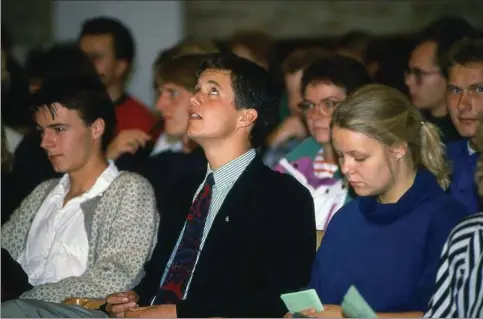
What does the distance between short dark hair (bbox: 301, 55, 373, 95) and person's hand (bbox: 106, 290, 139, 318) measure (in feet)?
4.18

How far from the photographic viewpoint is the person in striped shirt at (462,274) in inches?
125

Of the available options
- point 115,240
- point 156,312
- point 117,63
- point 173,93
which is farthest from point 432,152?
point 117,63

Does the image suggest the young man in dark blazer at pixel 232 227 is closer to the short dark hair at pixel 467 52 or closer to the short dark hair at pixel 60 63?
the short dark hair at pixel 467 52

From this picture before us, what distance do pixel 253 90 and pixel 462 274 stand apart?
1.19 m

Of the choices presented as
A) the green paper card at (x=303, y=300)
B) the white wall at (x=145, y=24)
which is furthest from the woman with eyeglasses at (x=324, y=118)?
the white wall at (x=145, y=24)

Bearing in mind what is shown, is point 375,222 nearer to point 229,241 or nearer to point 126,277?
point 229,241

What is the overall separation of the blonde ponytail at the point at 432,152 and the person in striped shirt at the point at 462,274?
0.40 metres

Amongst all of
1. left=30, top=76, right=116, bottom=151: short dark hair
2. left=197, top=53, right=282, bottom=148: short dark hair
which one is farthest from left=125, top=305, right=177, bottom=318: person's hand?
left=30, top=76, right=116, bottom=151: short dark hair

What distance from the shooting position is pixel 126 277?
4145 mm

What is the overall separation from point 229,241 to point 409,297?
2.26ft

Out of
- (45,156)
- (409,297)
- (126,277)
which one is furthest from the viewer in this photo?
(45,156)

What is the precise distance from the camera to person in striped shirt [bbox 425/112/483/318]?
3178 mm

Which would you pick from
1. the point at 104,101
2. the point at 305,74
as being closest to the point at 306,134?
the point at 305,74

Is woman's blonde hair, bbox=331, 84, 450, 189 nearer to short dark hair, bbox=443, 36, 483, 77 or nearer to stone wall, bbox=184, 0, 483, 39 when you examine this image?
short dark hair, bbox=443, 36, 483, 77
